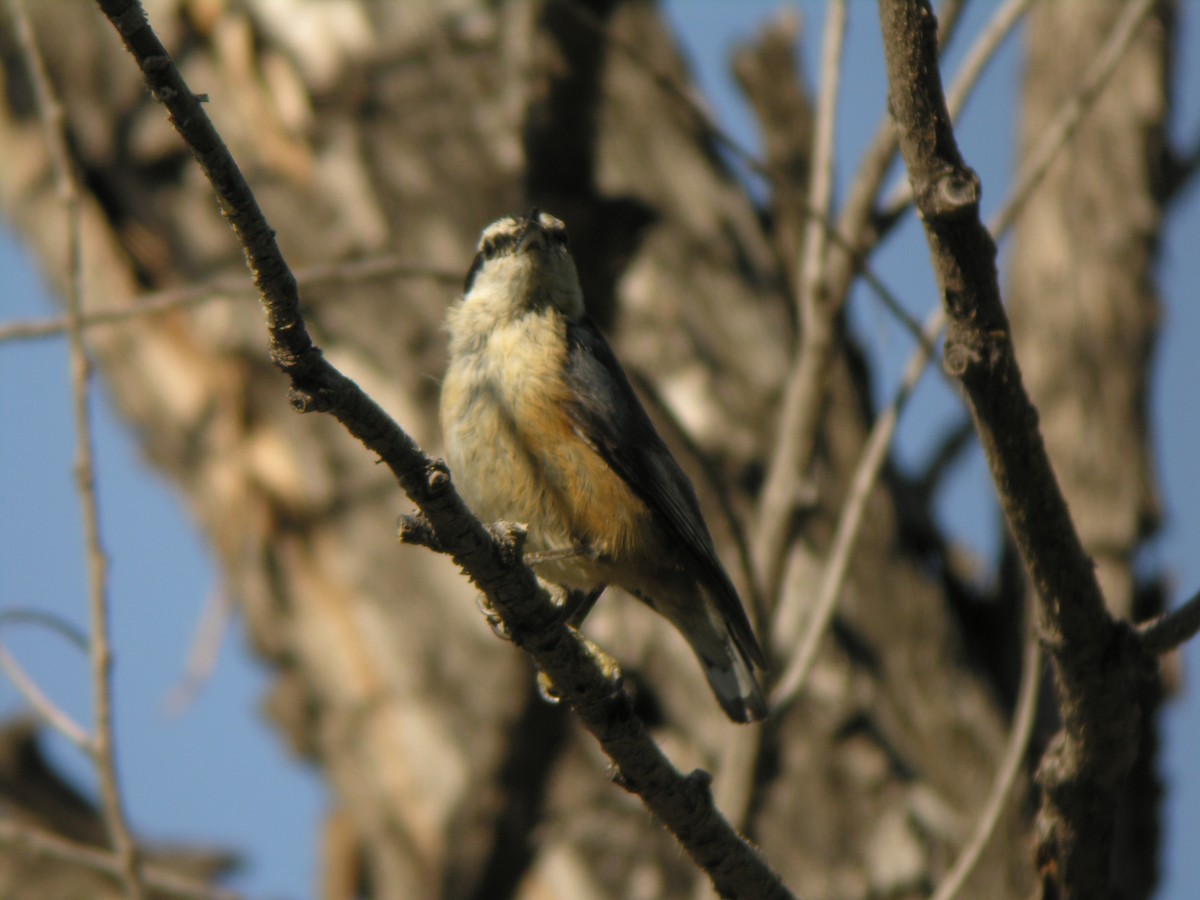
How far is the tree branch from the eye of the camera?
2.19m

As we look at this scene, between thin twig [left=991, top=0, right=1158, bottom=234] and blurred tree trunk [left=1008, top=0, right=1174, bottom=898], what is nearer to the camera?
thin twig [left=991, top=0, right=1158, bottom=234]

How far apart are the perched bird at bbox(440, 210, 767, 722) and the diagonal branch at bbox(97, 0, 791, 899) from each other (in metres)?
1.00

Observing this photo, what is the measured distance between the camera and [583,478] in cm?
373

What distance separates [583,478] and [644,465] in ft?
0.83

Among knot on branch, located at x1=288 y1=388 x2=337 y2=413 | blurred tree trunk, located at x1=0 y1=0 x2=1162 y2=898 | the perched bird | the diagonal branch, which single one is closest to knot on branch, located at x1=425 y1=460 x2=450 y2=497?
the diagonal branch

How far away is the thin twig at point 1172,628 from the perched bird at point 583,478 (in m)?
1.25

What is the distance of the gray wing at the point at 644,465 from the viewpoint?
378 centimetres

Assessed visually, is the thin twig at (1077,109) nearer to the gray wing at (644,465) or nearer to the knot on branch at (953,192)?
the gray wing at (644,465)

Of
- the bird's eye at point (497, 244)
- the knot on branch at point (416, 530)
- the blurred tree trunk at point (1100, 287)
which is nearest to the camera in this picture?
the knot on branch at point (416, 530)

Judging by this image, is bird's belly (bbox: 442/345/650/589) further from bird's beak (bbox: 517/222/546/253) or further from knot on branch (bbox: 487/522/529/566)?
knot on branch (bbox: 487/522/529/566)

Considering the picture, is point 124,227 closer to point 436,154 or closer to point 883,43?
point 436,154

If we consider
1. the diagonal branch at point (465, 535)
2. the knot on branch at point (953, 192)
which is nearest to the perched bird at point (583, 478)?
the diagonal branch at point (465, 535)

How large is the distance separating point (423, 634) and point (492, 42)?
2.70m

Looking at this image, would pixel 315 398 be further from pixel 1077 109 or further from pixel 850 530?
pixel 1077 109
